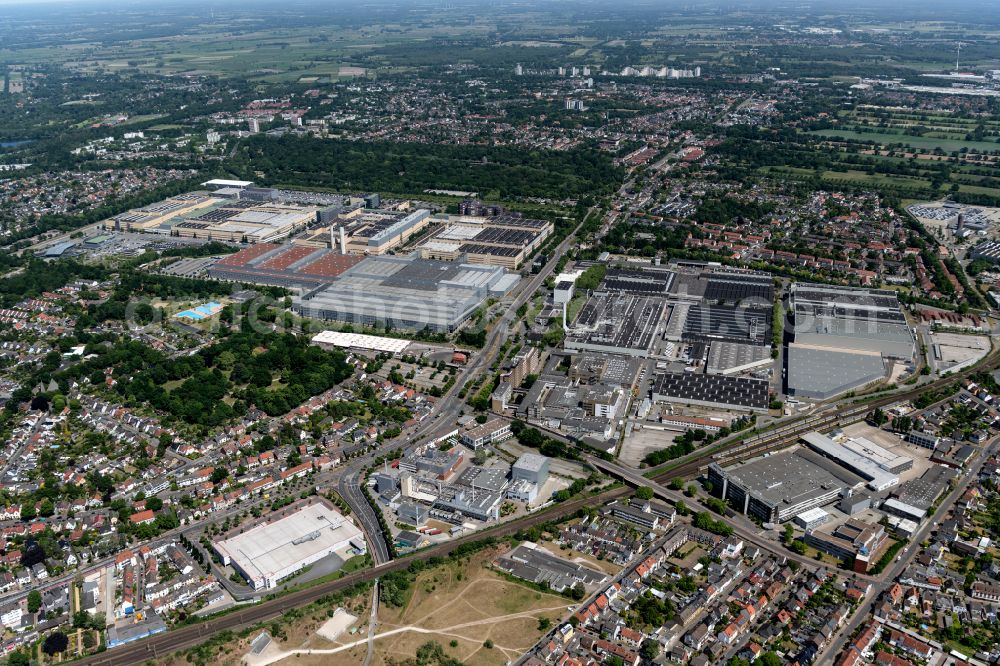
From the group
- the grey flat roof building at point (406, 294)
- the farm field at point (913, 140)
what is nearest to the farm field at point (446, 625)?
the grey flat roof building at point (406, 294)

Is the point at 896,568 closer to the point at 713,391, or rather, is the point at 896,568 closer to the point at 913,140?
the point at 713,391

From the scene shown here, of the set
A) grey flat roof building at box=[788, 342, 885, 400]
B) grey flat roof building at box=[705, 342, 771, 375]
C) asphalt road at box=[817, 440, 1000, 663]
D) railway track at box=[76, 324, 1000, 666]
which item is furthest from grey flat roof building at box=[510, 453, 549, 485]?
grey flat roof building at box=[788, 342, 885, 400]

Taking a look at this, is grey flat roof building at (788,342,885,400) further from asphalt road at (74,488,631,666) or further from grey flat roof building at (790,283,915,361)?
asphalt road at (74,488,631,666)

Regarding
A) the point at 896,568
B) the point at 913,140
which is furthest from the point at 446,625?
the point at 913,140

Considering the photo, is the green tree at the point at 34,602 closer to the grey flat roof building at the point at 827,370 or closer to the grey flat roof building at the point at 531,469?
the grey flat roof building at the point at 531,469

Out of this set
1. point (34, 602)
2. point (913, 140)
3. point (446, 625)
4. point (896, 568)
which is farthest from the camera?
point (913, 140)

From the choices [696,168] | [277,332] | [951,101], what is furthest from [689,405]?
[951,101]

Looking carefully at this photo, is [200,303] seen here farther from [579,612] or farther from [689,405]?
[579,612]

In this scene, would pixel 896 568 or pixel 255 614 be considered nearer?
pixel 255 614
